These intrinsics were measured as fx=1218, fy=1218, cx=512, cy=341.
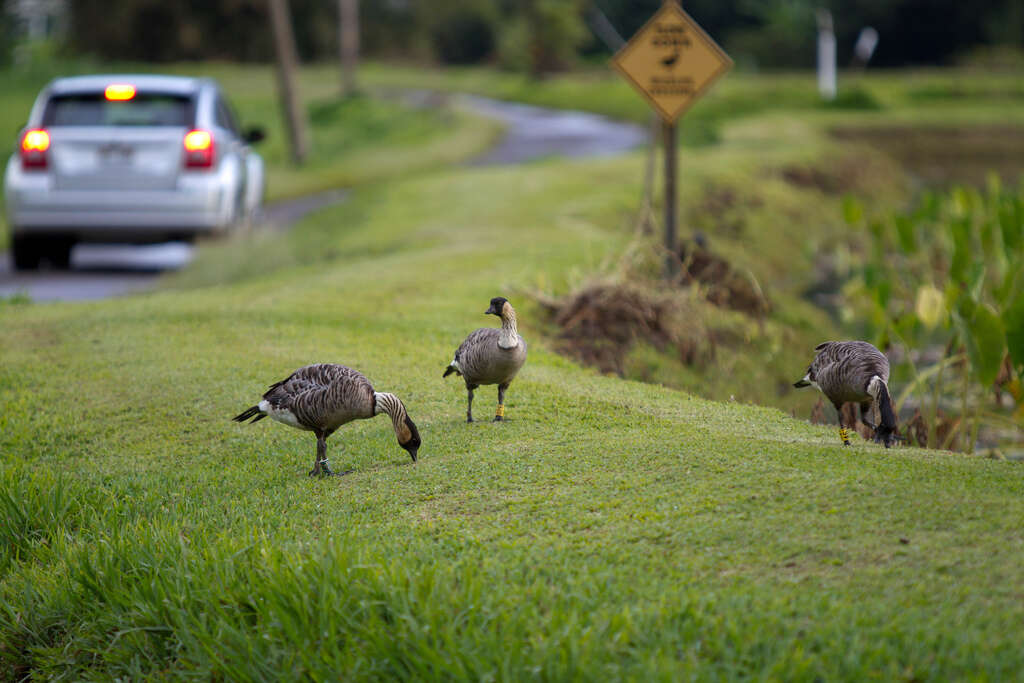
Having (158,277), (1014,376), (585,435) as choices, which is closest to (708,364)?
(1014,376)

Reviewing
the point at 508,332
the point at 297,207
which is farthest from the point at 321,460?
the point at 297,207

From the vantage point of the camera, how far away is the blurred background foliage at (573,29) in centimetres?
5484

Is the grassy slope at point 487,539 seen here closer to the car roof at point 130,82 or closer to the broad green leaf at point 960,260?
the broad green leaf at point 960,260

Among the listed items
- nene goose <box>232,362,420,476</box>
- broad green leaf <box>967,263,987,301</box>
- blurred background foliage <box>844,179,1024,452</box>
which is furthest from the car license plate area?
broad green leaf <box>967,263,987,301</box>

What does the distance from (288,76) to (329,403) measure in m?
23.6

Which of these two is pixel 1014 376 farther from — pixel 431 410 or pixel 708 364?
pixel 431 410

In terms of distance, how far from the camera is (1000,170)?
1105 inches

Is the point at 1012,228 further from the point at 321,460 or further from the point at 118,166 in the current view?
the point at 118,166

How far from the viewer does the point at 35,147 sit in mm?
13227

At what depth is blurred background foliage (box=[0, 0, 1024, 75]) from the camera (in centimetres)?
5484

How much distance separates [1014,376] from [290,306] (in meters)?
5.65

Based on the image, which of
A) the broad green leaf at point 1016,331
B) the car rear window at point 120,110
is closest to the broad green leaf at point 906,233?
the broad green leaf at point 1016,331

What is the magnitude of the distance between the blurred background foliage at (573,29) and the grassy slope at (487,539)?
46689 millimetres

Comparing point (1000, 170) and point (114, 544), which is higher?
point (1000, 170)
